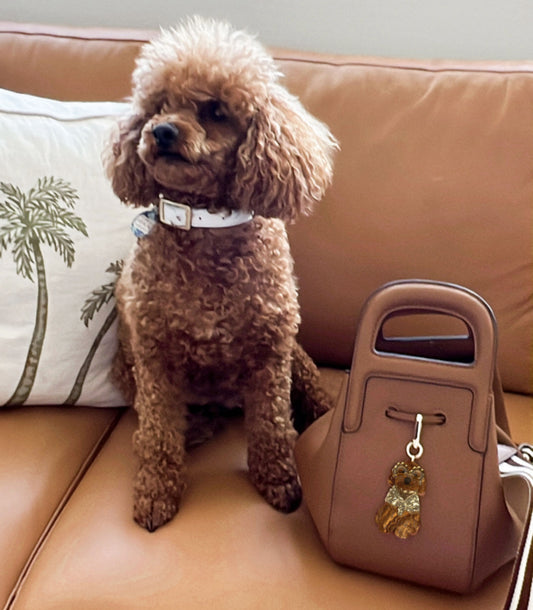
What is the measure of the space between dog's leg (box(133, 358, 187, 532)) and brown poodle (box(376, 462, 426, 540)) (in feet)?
1.17

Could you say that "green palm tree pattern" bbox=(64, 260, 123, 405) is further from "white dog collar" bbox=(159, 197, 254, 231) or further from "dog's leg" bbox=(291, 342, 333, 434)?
"dog's leg" bbox=(291, 342, 333, 434)

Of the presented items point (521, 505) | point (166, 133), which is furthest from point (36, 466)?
point (521, 505)

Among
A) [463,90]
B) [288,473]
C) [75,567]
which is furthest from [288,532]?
[463,90]

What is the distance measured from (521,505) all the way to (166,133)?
27.6 inches

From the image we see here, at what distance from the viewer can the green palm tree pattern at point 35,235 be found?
1187mm

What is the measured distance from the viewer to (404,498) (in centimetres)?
85

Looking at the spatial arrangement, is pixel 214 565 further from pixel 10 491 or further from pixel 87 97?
pixel 87 97

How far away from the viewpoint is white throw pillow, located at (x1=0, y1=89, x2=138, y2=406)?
1.19 m

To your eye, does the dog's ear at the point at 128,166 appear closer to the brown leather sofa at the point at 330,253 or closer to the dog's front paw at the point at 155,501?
the brown leather sofa at the point at 330,253

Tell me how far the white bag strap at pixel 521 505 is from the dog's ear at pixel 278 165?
1.54 feet

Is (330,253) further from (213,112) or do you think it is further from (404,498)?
(404,498)

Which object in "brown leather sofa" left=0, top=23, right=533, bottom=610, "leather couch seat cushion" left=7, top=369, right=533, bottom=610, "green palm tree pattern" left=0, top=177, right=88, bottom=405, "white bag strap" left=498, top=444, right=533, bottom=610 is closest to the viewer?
"white bag strap" left=498, top=444, right=533, bottom=610

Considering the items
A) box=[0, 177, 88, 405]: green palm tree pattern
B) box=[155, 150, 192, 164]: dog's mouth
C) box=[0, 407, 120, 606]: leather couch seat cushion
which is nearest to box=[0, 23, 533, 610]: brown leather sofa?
box=[0, 407, 120, 606]: leather couch seat cushion

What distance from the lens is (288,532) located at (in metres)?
0.99
